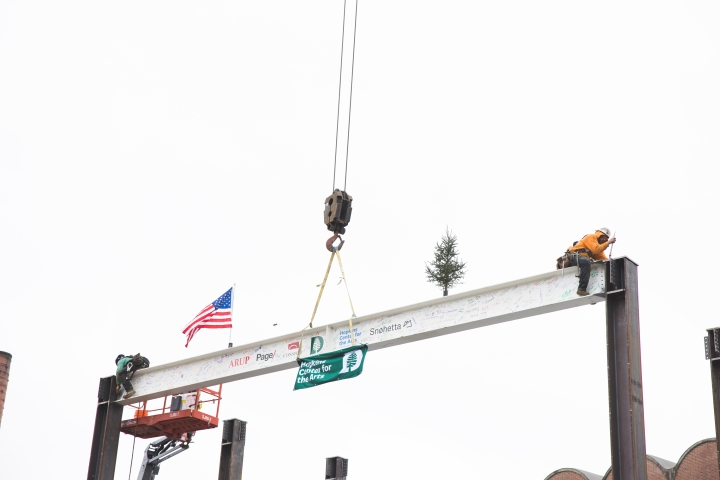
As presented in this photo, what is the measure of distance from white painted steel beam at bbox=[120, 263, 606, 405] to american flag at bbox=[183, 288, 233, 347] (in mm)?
3406

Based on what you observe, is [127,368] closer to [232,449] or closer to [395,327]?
[232,449]

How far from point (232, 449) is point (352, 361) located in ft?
20.4

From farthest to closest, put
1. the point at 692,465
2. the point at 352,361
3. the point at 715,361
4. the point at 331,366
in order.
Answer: the point at 692,465, the point at 331,366, the point at 352,361, the point at 715,361

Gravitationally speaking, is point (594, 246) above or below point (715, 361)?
above

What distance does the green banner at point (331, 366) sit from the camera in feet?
55.8

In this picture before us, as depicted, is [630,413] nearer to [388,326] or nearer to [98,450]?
[388,326]

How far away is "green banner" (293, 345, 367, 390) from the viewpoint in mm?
17016

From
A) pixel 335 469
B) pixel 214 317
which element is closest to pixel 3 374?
pixel 214 317

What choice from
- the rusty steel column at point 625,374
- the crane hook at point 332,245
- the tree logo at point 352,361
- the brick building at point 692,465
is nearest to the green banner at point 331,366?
the tree logo at point 352,361

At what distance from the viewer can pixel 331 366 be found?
17.2 meters

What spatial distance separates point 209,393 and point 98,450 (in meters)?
5.12

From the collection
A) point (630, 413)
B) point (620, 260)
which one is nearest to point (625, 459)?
point (630, 413)

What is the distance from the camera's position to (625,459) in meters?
13.7

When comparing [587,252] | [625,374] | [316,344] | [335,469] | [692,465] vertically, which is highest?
[587,252]
